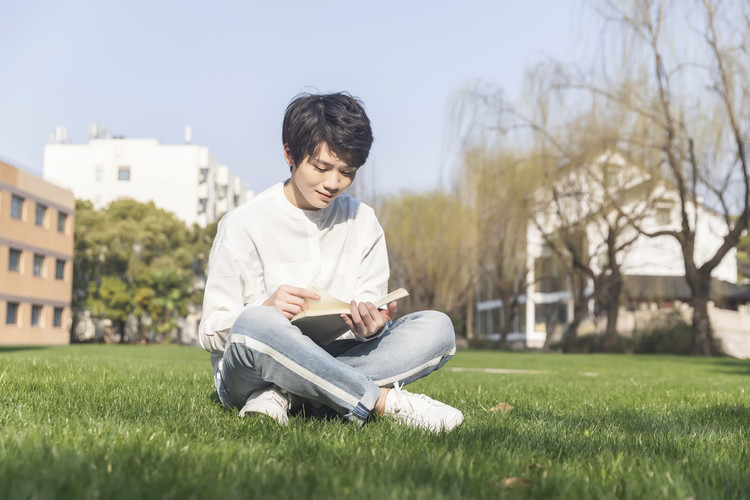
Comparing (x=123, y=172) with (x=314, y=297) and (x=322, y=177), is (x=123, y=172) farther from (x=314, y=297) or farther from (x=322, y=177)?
(x=314, y=297)

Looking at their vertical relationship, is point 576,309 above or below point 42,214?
below

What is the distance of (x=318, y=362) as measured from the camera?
10.1ft

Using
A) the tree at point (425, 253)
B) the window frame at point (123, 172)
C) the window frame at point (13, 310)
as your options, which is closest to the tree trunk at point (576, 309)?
the tree at point (425, 253)

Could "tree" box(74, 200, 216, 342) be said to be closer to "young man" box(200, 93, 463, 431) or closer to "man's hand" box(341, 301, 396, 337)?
→ "young man" box(200, 93, 463, 431)

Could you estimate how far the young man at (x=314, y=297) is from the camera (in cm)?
309

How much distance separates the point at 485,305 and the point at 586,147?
42232mm

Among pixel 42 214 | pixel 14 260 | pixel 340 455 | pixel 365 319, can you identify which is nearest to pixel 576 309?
pixel 365 319

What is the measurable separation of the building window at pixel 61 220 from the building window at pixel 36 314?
5.16 m

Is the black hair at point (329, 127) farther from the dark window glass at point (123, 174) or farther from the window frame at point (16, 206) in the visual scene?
the dark window glass at point (123, 174)


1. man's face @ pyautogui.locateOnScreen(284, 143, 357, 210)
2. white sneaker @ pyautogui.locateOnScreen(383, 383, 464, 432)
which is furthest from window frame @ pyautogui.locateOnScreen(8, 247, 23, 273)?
white sneaker @ pyautogui.locateOnScreen(383, 383, 464, 432)

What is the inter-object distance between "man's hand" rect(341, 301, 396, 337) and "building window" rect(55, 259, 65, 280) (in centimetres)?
4900

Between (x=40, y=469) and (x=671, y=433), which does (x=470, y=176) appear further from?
(x=40, y=469)

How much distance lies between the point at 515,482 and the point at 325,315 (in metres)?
1.28

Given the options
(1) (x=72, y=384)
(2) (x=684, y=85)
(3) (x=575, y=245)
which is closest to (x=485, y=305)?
(3) (x=575, y=245)
